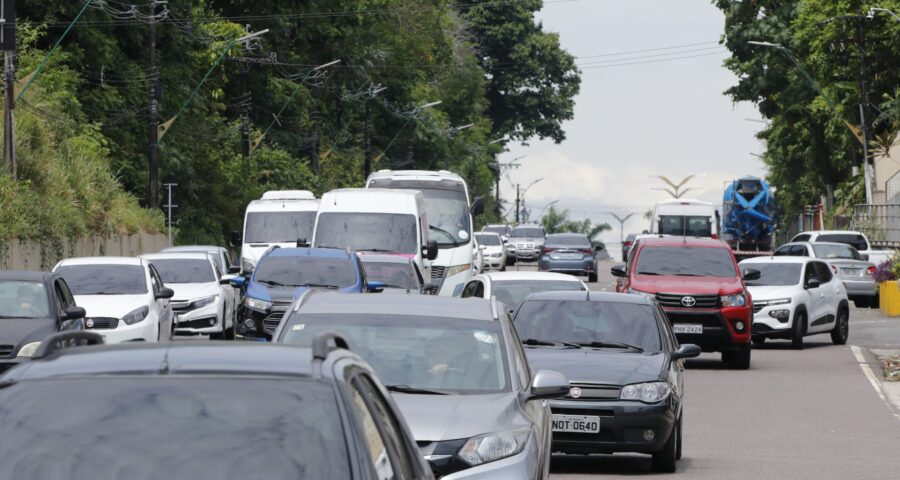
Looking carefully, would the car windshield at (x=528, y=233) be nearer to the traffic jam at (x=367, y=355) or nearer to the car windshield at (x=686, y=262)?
the traffic jam at (x=367, y=355)

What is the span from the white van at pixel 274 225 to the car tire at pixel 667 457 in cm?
2672

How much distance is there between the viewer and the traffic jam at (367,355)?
5.12 meters

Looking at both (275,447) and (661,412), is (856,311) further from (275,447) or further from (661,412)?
(275,447)

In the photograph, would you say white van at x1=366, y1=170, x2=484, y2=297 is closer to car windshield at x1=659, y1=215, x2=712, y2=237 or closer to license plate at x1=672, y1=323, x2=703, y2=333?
car windshield at x1=659, y1=215, x2=712, y2=237

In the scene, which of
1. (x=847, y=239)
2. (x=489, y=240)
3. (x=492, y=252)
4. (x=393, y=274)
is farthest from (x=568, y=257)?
(x=393, y=274)

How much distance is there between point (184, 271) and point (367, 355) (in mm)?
22614

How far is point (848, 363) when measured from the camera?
27.7 meters

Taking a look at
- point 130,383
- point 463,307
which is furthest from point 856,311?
point 130,383

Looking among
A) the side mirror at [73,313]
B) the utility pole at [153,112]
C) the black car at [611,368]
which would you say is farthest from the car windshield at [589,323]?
the utility pole at [153,112]

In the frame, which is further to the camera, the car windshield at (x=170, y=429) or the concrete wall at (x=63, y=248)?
the concrete wall at (x=63, y=248)

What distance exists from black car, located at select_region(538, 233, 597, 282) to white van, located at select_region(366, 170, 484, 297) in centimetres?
1597

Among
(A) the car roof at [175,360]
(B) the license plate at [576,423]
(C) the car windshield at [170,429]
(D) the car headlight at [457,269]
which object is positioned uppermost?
(A) the car roof at [175,360]

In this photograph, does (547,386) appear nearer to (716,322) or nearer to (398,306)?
(398,306)

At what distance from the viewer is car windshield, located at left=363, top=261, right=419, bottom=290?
29.1m
